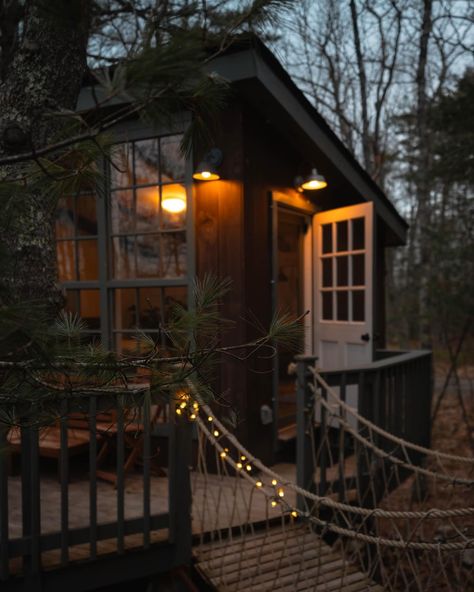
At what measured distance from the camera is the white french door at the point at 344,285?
490cm

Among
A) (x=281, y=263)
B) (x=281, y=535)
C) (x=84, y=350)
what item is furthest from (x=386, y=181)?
(x=84, y=350)

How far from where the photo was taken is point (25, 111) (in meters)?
2.05

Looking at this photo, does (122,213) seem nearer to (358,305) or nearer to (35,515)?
(358,305)

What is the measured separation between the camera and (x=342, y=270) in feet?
17.5

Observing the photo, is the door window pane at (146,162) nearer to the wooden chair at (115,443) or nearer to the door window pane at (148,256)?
the door window pane at (148,256)

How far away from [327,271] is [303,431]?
2.47 metres

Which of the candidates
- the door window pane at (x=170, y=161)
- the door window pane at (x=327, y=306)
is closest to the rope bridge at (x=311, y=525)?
the door window pane at (x=327, y=306)

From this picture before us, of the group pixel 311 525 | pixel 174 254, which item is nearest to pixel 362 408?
pixel 311 525

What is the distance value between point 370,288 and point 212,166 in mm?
1810

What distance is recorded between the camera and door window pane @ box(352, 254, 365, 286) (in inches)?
201

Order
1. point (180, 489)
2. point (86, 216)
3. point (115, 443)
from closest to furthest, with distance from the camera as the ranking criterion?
point (180, 489), point (115, 443), point (86, 216)

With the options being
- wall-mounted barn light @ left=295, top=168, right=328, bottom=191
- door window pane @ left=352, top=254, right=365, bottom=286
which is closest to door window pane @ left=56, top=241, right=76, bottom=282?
wall-mounted barn light @ left=295, top=168, right=328, bottom=191

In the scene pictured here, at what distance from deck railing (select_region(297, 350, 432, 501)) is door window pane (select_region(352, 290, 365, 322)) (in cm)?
61

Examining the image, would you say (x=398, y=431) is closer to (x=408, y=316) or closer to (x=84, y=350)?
(x=84, y=350)
